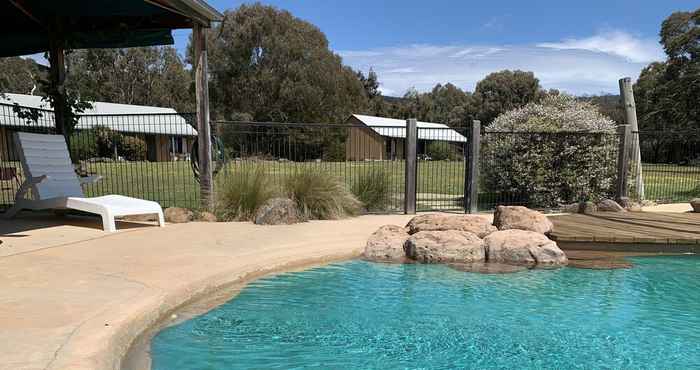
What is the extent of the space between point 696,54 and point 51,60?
3592 centimetres

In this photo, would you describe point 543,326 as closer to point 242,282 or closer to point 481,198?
point 242,282

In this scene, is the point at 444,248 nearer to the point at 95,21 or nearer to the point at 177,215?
the point at 177,215

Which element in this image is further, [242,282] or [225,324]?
[242,282]

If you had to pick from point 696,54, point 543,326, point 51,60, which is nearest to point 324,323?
point 543,326

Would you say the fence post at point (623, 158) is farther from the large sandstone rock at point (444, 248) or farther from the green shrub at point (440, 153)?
the green shrub at point (440, 153)

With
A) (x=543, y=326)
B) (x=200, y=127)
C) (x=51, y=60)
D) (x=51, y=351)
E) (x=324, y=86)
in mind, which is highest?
(x=324, y=86)

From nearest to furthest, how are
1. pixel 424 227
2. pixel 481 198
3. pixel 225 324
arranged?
1. pixel 225 324
2. pixel 424 227
3. pixel 481 198

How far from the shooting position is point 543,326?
3732mm

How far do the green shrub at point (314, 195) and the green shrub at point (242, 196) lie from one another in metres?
0.36

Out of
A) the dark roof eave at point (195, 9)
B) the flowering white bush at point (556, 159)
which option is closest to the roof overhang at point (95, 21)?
the dark roof eave at point (195, 9)

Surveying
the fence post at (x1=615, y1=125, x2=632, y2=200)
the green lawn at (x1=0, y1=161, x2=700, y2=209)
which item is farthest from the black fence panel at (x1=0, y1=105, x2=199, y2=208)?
the fence post at (x1=615, y1=125, x2=632, y2=200)

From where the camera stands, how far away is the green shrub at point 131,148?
26.5 m

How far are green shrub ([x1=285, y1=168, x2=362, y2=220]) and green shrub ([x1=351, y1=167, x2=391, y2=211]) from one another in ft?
2.58

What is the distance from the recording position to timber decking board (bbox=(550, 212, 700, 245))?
625 cm
